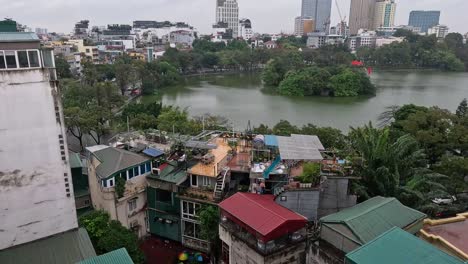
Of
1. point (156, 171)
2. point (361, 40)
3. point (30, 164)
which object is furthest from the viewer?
point (361, 40)

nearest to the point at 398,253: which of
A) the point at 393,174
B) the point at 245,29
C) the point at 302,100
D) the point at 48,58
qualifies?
the point at 393,174

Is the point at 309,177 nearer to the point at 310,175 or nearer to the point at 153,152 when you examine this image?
the point at 310,175

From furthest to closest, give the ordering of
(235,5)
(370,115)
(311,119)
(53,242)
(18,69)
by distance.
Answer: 1. (235,5)
2. (370,115)
3. (311,119)
4. (53,242)
5. (18,69)

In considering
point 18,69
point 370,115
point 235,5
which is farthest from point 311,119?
point 235,5

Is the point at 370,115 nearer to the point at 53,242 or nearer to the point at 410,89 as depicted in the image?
the point at 410,89

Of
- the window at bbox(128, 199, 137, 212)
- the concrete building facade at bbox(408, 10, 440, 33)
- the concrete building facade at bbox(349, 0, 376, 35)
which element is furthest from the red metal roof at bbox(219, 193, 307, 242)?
the concrete building facade at bbox(408, 10, 440, 33)

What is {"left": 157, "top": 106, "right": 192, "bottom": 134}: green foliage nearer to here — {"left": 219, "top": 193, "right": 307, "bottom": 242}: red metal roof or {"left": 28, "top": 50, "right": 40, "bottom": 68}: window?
{"left": 28, "top": 50, "right": 40, "bottom": 68}: window
